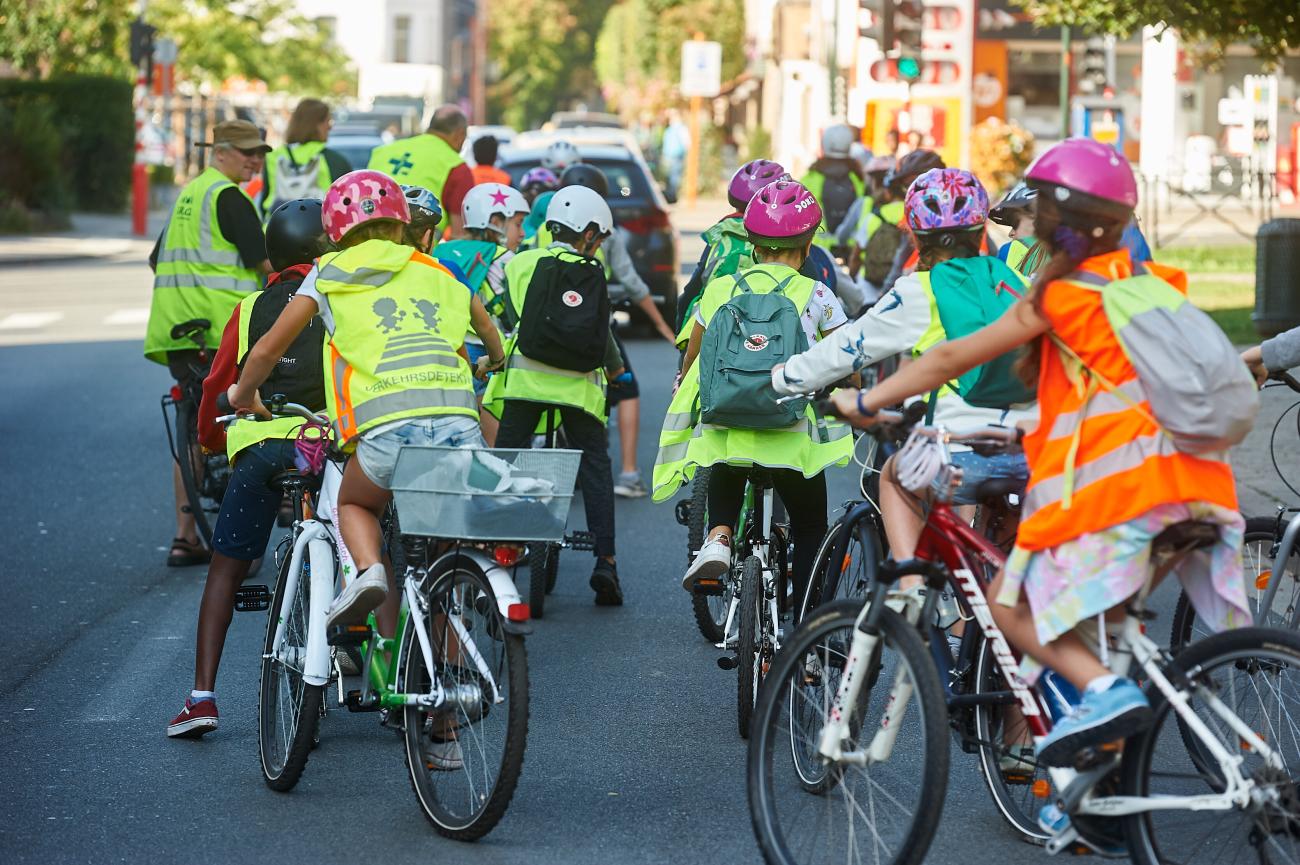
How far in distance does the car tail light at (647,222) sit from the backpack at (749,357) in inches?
476

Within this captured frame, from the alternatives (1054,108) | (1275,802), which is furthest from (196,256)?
(1054,108)

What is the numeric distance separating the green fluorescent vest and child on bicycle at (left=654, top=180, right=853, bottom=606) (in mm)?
3466

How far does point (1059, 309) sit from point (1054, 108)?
141 feet

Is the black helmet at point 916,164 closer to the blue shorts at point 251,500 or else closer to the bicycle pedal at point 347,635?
the blue shorts at point 251,500

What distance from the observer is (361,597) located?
17.4 feet

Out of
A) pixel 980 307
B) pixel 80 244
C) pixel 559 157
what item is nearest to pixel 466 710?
pixel 980 307

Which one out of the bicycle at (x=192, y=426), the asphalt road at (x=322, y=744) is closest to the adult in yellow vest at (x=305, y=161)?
the asphalt road at (x=322, y=744)

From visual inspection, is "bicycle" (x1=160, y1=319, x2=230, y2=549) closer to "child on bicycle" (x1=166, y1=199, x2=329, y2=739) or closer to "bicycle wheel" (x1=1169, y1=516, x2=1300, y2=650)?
"child on bicycle" (x1=166, y1=199, x2=329, y2=739)

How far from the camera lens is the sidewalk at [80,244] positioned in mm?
28792

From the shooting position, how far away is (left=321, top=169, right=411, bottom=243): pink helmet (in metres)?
5.57

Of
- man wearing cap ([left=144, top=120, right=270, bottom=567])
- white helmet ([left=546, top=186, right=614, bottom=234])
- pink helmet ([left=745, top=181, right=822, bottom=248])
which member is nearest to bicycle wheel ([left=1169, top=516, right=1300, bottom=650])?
pink helmet ([left=745, top=181, right=822, bottom=248])

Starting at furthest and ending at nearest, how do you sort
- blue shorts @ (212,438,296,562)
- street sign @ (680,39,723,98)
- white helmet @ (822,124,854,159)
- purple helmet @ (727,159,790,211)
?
street sign @ (680,39,723,98) < white helmet @ (822,124,854,159) < purple helmet @ (727,159,790,211) < blue shorts @ (212,438,296,562)

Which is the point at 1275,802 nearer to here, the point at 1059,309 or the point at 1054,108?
the point at 1059,309

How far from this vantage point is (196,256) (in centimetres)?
927
